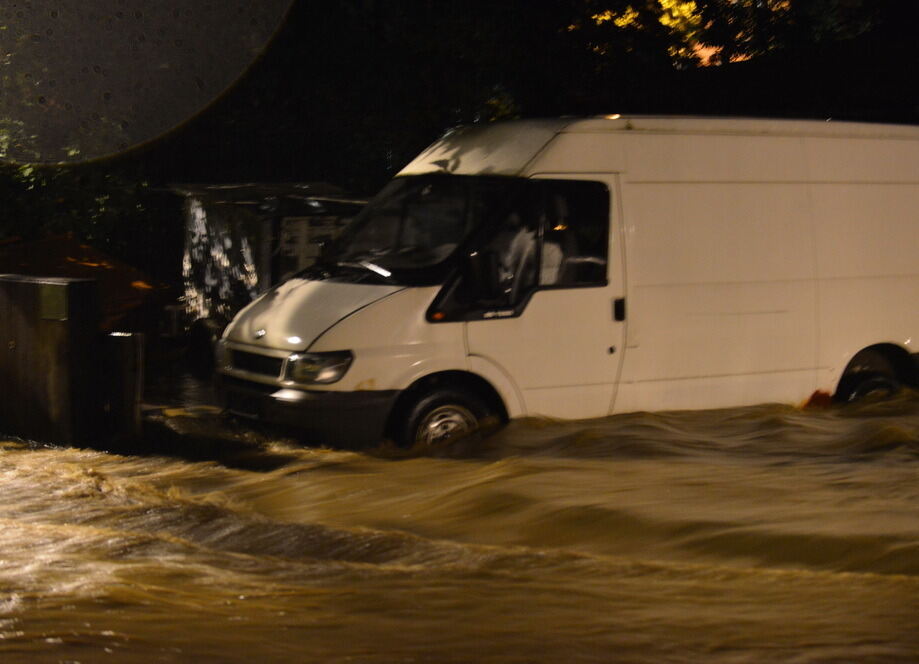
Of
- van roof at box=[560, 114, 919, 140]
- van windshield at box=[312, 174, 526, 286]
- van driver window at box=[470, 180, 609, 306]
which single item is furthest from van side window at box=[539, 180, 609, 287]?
van roof at box=[560, 114, 919, 140]

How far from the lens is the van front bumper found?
812 cm

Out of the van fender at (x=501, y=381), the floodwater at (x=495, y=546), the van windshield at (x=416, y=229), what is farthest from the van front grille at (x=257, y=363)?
the van fender at (x=501, y=381)

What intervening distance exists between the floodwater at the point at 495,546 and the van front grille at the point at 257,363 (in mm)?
476

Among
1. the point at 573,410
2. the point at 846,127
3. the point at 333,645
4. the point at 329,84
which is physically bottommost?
the point at 333,645

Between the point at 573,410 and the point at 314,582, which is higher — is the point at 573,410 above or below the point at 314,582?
above

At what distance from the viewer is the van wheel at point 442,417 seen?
8.30 metres

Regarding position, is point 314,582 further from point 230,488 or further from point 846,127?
point 846,127

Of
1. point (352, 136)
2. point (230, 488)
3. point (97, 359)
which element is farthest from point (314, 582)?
point (352, 136)

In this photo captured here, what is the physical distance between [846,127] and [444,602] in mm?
5393

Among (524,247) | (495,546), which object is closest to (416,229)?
(524,247)

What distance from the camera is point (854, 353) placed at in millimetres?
9445

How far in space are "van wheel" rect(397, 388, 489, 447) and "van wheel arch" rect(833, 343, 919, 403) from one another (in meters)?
2.76

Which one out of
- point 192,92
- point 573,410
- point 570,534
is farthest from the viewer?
point 192,92

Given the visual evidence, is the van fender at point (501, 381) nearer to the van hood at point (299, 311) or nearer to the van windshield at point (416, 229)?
the van windshield at point (416, 229)
